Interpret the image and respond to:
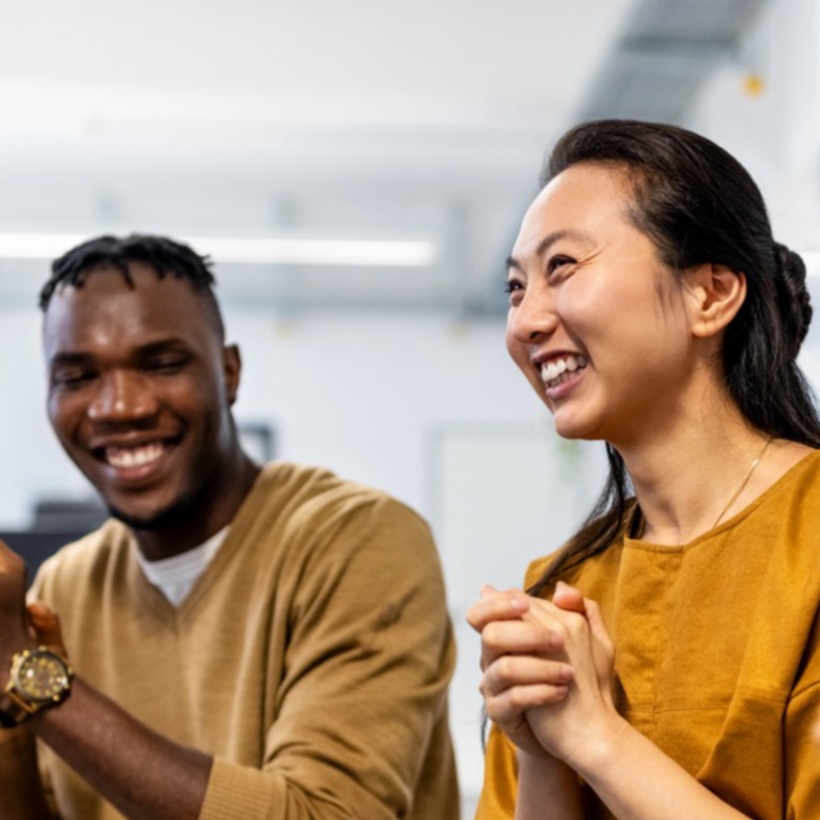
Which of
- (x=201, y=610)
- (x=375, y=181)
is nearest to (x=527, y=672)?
(x=201, y=610)

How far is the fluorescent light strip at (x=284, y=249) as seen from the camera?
7348 millimetres

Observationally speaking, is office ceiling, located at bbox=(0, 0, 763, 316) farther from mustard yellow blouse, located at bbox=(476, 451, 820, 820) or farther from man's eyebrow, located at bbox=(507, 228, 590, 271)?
mustard yellow blouse, located at bbox=(476, 451, 820, 820)

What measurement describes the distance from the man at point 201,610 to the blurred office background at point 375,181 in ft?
1.84

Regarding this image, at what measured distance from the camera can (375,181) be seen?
7020 mm

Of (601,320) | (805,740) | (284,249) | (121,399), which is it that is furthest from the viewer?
Result: (284,249)

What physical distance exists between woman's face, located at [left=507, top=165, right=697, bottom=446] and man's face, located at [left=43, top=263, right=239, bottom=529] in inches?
30.3

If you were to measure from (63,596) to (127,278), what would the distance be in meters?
0.50

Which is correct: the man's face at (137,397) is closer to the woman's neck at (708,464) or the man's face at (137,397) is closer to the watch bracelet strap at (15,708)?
the watch bracelet strap at (15,708)

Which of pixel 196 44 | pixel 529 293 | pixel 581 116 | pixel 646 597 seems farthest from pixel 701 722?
pixel 581 116

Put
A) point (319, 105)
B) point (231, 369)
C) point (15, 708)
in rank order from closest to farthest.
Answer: point (15, 708) < point (231, 369) < point (319, 105)

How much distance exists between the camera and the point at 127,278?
1.95 meters

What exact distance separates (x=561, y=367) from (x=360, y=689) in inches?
26.4

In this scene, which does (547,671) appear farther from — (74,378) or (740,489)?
(74,378)

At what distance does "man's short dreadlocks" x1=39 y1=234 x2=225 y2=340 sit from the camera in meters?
1.99
